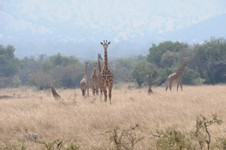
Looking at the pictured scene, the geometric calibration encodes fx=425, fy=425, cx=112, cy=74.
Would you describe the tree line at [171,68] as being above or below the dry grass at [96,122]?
above

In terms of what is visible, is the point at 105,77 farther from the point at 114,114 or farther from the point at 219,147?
the point at 219,147

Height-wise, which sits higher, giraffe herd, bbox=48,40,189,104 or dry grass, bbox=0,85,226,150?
giraffe herd, bbox=48,40,189,104

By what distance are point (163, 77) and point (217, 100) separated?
19004 mm

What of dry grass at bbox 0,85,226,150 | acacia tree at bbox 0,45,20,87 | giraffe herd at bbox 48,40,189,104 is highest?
acacia tree at bbox 0,45,20,87

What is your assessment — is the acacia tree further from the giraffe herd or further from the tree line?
the giraffe herd

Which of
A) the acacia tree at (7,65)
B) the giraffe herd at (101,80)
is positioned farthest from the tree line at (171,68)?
the acacia tree at (7,65)

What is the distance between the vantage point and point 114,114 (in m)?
10.3

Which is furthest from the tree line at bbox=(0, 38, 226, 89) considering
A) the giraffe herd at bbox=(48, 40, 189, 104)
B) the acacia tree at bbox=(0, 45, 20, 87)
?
the acacia tree at bbox=(0, 45, 20, 87)

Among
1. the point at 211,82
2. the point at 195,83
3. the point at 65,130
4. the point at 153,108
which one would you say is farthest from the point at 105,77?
the point at 211,82

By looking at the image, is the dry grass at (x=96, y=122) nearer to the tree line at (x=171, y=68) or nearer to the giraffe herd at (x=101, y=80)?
the giraffe herd at (x=101, y=80)

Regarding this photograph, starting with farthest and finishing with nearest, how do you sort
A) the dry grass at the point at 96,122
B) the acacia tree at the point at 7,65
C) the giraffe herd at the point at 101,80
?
the acacia tree at the point at 7,65 < the giraffe herd at the point at 101,80 < the dry grass at the point at 96,122

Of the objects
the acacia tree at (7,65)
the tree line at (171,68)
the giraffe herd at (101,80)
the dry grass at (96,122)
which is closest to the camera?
the dry grass at (96,122)

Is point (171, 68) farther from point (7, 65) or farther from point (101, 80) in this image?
point (7, 65)

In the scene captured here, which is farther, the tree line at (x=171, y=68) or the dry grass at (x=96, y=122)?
the tree line at (x=171, y=68)
